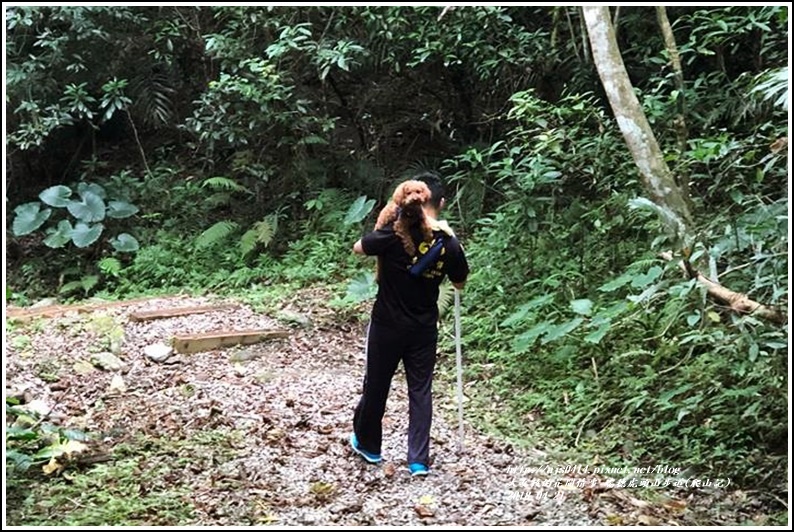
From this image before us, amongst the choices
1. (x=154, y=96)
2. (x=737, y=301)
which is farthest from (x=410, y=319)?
(x=154, y=96)

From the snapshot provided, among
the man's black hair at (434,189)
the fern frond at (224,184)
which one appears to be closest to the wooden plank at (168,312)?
the fern frond at (224,184)

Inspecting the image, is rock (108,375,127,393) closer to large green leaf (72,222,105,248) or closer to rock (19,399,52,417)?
rock (19,399,52,417)

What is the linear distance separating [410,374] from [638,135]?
248cm

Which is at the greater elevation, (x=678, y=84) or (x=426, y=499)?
(x=678, y=84)

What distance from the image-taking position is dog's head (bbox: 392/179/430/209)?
3.40m

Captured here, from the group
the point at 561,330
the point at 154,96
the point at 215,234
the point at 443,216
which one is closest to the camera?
the point at 561,330

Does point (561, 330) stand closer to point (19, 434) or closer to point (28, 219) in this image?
point (19, 434)

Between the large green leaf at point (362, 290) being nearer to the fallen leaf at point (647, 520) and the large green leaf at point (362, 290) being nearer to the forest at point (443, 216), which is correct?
the forest at point (443, 216)

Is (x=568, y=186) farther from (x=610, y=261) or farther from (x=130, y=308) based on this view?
(x=130, y=308)

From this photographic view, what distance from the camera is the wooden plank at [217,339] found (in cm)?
572

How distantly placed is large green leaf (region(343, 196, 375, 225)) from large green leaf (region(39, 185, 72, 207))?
12.5 feet

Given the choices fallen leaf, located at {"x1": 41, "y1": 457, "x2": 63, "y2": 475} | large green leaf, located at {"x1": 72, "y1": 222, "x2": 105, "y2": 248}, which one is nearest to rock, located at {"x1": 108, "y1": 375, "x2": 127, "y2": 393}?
fallen leaf, located at {"x1": 41, "y1": 457, "x2": 63, "y2": 475}

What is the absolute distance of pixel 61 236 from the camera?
29.4 ft

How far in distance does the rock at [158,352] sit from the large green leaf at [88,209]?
3.98 meters
